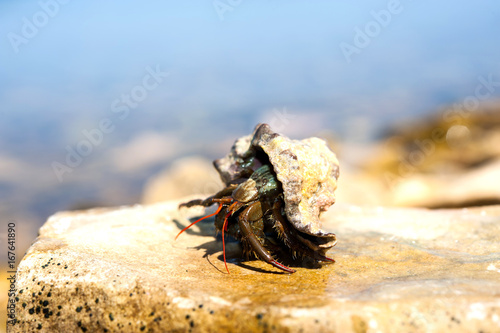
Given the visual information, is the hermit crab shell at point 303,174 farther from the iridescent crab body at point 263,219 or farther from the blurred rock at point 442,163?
the blurred rock at point 442,163

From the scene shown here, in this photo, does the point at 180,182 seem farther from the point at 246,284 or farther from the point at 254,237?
the point at 246,284

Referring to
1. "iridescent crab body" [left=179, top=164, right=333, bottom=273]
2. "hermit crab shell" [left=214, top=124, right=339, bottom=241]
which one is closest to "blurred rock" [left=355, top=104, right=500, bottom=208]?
"hermit crab shell" [left=214, top=124, right=339, bottom=241]

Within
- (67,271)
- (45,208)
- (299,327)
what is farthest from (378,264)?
(45,208)

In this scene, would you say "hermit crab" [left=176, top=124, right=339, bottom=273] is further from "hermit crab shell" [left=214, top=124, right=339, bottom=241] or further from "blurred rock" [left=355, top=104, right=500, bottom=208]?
"blurred rock" [left=355, top=104, right=500, bottom=208]

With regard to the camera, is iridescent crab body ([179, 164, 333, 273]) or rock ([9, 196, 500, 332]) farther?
iridescent crab body ([179, 164, 333, 273])

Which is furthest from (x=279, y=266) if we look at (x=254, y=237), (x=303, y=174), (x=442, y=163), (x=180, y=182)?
(x=442, y=163)
